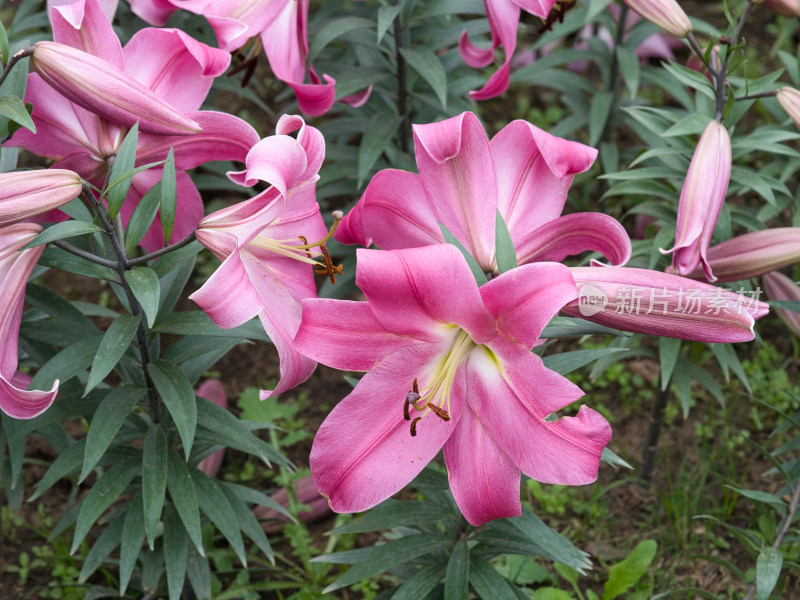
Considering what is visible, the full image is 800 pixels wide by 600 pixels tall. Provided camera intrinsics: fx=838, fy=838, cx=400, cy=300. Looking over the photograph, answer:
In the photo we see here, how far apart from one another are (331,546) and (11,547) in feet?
2.40

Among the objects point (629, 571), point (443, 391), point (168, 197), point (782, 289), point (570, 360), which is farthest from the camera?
point (629, 571)

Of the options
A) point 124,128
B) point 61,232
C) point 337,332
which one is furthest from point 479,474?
point 124,128

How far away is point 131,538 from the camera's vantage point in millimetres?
1391

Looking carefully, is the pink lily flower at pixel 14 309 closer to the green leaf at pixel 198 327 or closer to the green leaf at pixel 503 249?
the green leaf at pixel 198 327

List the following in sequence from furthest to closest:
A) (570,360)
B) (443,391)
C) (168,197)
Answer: (570,360) < (168,197) < (443,391)

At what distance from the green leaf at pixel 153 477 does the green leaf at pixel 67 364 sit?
208 mm

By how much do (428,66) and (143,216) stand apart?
813mm

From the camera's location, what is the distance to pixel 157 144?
1.20 m

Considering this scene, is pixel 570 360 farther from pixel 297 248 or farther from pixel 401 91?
pixel 401 91

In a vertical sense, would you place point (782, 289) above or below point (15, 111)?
below

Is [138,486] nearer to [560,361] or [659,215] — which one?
[560,361]

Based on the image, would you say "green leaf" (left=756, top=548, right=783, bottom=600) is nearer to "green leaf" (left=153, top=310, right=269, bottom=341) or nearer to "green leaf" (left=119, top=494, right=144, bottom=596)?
"green leaf" (left=153, top=310, right=269, bottom=341)

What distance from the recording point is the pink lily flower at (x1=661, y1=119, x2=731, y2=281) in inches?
49.7

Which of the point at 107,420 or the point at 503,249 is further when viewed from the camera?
the point at 107,420
